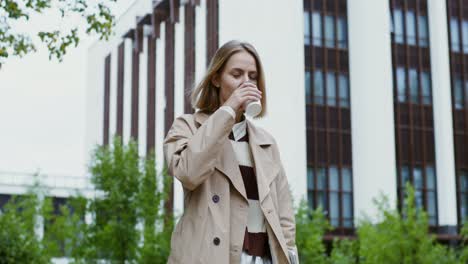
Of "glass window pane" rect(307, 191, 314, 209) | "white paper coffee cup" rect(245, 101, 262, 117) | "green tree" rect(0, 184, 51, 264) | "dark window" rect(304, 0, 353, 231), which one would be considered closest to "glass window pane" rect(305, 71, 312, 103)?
"dark window" rect(304, 0, 353, 231)

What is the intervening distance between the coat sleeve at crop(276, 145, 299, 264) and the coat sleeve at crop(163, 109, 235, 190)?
48 cm

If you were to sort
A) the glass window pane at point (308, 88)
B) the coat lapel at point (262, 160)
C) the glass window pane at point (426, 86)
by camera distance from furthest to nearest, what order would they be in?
1. the glass window pane at point (426, 86)
2. the glass window pane at point (308, 88)
3. the coat lapel at point (262, 160)

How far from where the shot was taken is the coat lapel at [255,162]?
11.9 feet

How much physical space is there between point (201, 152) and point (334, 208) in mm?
34085

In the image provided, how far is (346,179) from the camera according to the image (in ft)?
124

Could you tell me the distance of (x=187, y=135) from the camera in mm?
3734

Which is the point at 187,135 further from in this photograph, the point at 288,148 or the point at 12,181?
the point at 12,181

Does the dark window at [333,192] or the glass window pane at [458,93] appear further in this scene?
the glass window pane at [458,93]

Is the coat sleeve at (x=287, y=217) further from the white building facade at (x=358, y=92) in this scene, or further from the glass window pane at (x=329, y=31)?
the glass window pane at (x=329, y=31)

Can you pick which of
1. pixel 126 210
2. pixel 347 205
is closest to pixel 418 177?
pixel 347 205

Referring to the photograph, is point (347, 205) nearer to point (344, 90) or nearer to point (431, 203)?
point (431, 203)

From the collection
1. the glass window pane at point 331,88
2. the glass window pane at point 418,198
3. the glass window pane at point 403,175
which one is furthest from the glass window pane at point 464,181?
the glass window pane at point 331,88

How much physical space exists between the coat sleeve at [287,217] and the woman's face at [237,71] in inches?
Answer: 18.2

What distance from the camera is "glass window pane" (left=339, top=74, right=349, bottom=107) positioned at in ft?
124
